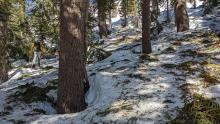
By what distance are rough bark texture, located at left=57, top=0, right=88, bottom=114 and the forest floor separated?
45 cm

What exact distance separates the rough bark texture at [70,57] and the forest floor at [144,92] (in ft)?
1.47

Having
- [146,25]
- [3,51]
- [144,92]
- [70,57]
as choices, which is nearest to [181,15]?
[146,25]

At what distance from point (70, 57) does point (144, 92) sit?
7.00 feet

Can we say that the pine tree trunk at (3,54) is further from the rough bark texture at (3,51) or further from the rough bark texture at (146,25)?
the rough bark texture at (146,25)

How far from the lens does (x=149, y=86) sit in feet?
32.5

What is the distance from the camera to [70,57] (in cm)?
939

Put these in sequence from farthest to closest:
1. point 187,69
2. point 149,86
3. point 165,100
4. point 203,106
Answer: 1. point 187,69
2. point 149,86
3. point 165,100
4. point 203,106

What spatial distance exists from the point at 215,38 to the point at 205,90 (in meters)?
6.67

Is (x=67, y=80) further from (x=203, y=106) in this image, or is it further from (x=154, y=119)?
(x=203, y=106)

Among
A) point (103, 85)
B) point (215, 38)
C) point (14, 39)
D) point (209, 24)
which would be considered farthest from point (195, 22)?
point (103, 85)

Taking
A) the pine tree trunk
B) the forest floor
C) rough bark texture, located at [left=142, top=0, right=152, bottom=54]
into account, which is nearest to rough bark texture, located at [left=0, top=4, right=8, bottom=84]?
the pine tree trunk

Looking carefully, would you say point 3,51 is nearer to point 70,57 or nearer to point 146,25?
point 146,25

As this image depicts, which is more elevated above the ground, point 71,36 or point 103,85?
point 71,36

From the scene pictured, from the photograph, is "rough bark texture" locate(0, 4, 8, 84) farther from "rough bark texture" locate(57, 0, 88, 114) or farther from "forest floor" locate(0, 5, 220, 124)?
"rough bark texture" locate(57, 0, 88, 114)
